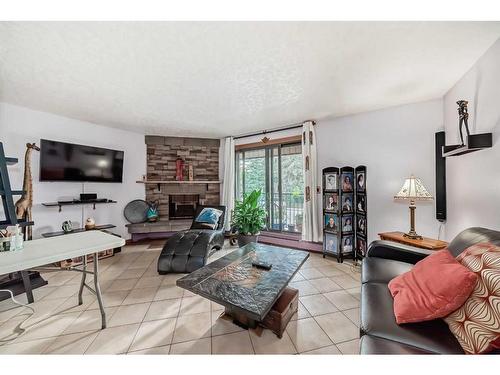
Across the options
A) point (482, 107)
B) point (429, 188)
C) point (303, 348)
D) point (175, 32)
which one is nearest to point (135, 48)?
point (175, 32)

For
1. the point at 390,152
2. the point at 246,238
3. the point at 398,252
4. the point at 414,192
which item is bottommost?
the point at 246,238

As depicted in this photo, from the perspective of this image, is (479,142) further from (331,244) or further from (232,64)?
(232,64)

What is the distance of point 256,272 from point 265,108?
2225 mm

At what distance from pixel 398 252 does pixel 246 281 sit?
1459 mm

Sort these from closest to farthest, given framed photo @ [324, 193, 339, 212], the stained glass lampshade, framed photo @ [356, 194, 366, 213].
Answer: the stained glass lampshade
framed photo @ [356, 194, 366, 213]
framed photo @ [324, 193, 339, 212]

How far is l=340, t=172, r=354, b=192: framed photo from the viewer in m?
2.96

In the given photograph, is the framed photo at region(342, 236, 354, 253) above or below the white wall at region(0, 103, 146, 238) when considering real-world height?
below

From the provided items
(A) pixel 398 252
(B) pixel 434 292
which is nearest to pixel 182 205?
(A) pixel 398 252

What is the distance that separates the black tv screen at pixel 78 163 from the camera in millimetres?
2932

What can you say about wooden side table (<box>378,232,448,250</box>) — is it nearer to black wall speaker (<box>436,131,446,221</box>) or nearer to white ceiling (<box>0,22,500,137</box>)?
black wall speaker (<box>436,131,446,221</box>)

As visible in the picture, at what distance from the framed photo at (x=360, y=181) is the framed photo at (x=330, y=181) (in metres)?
0.33

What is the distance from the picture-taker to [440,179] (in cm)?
240

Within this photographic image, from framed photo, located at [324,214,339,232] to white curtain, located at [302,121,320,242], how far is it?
0.83ft

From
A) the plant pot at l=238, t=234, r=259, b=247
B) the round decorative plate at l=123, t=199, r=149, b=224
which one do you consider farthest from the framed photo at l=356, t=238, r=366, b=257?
the round decorative plate at l=123, t=199, r=149, b=224
